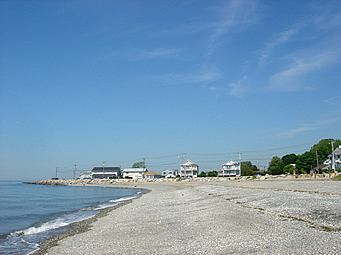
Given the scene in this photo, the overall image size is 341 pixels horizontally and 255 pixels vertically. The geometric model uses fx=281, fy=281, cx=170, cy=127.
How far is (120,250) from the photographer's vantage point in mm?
9969

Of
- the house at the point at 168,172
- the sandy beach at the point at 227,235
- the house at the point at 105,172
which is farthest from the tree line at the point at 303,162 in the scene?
the house at the point at 105,172

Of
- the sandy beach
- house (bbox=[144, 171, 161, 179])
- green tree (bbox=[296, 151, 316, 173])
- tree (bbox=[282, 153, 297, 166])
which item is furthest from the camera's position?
house (bbox=[144, 171, 161, 179])

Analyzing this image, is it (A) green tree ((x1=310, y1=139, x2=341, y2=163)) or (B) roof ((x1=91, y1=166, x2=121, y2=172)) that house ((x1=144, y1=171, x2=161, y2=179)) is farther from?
(A) green tree ((x1=310, y1=139, x2=341, y2=163))

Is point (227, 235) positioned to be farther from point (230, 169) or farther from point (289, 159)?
point (230, 169)

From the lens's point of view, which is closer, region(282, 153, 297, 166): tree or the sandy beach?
the sandy beach

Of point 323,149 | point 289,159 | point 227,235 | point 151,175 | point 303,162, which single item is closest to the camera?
point 227,235

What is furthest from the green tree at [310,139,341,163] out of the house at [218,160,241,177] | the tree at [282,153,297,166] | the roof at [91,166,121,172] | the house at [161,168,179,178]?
the roof at [91,166,121,172]

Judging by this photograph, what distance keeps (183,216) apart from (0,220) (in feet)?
52.1

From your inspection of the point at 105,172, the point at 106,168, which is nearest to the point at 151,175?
the point at 105,172

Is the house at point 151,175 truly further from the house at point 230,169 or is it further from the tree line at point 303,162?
the tree line at point 303,162

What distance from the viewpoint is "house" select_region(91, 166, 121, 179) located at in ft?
493

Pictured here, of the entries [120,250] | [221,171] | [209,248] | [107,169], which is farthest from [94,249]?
[107,169]

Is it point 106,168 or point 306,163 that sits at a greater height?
point 306,163

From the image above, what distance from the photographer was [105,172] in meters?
151
